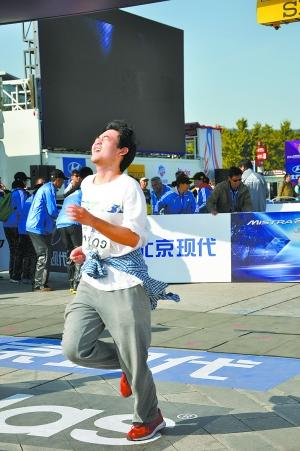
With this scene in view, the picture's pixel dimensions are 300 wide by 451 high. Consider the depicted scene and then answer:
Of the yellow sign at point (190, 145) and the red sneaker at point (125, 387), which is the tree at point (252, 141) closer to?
the yellow sign at point (190, 145)

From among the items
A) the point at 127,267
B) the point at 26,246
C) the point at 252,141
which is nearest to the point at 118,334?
the point at 127,267

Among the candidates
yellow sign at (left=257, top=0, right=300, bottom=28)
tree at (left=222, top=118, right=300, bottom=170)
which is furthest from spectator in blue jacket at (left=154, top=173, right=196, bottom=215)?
tree at (left=222, top=118, right=300, bottom=170)

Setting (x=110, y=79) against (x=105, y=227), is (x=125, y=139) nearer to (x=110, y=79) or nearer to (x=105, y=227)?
(x=105, y=227)

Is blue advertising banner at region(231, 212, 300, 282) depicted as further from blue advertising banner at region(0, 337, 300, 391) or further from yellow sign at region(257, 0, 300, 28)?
blue advertising banner at region(0, 337, 300, 391)

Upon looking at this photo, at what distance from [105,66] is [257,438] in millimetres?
27966

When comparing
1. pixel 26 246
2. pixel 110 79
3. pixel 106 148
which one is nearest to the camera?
pixel 106 148

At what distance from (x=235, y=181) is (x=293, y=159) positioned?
20.1 meters

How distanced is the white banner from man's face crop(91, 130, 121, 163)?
7106 millimetres

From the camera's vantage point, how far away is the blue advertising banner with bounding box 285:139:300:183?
30156 mm

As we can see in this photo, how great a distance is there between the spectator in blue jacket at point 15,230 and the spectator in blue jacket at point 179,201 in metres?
2.58

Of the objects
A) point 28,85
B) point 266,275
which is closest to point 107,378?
point 266,275

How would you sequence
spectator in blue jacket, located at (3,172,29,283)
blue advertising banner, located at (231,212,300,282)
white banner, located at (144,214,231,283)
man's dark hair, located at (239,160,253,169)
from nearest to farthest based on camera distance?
1. blue advertising banner, located at (231,212,300,282)
2. white banner, located at (144,214,231,283)
3. spectator in blue jacket, located at (3,172,29,283)
4. man's dark hair, located at (239,160,253,169)

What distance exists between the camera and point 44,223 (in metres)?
11.0

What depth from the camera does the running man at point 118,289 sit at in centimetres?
392
